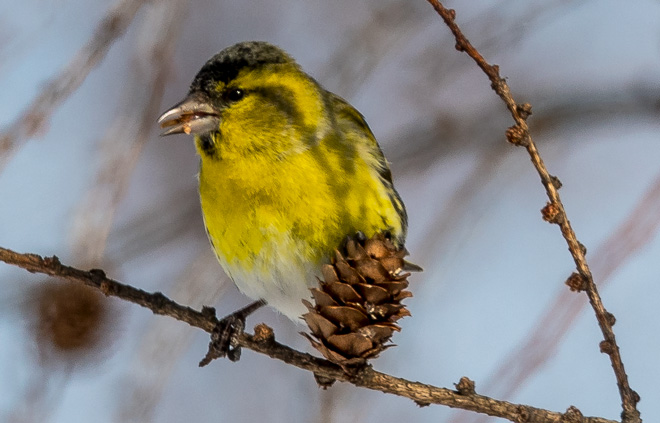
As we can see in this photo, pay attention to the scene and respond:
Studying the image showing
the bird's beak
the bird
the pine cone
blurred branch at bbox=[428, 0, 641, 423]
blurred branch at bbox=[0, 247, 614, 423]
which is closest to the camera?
blurred branch at bbox=[428, 0, 641, 423]

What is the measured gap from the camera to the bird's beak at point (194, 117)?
2.61 m

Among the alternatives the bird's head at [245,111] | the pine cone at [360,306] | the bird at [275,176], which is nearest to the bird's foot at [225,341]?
the bird at [275,176]

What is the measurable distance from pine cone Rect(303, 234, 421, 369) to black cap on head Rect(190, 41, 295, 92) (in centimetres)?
100

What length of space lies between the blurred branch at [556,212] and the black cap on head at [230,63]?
1206 millimetres

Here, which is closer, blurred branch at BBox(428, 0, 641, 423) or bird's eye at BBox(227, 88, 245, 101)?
blurred branch at BBox(428, 0, 641, 423)

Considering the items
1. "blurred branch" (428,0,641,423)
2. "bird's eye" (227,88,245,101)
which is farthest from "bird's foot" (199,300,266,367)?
"blurred branch" (428,0,641,423)

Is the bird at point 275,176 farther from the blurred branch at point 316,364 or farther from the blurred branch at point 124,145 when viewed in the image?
the blurred branch at point 316,364

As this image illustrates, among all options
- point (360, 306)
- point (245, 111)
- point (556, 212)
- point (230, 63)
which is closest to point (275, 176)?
point (245, 111)

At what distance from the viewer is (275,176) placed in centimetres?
251

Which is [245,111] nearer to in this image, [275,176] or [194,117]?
[194,117]

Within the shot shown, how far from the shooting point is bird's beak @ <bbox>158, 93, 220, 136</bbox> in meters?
2.61

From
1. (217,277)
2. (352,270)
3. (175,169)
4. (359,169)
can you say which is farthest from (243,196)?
(175,169)

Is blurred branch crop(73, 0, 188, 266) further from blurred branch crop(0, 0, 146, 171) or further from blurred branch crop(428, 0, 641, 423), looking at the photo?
blurred branch crop(428, 0, 641, 423)

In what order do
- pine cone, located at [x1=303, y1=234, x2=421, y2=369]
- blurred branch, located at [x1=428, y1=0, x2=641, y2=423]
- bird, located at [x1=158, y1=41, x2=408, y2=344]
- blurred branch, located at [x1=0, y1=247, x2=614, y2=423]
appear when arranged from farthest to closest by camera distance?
bird, located at [x1=158, y1=41, x2=408, y2=344] < pine cone, located at [x1=303, y1=234, x2=421, y2=369] < blurred branch, located at [x1=0, y1=247, x2=614, y2=423] < blurred branch, located at [x1=428, y1=0, x2=641, y2=423]
